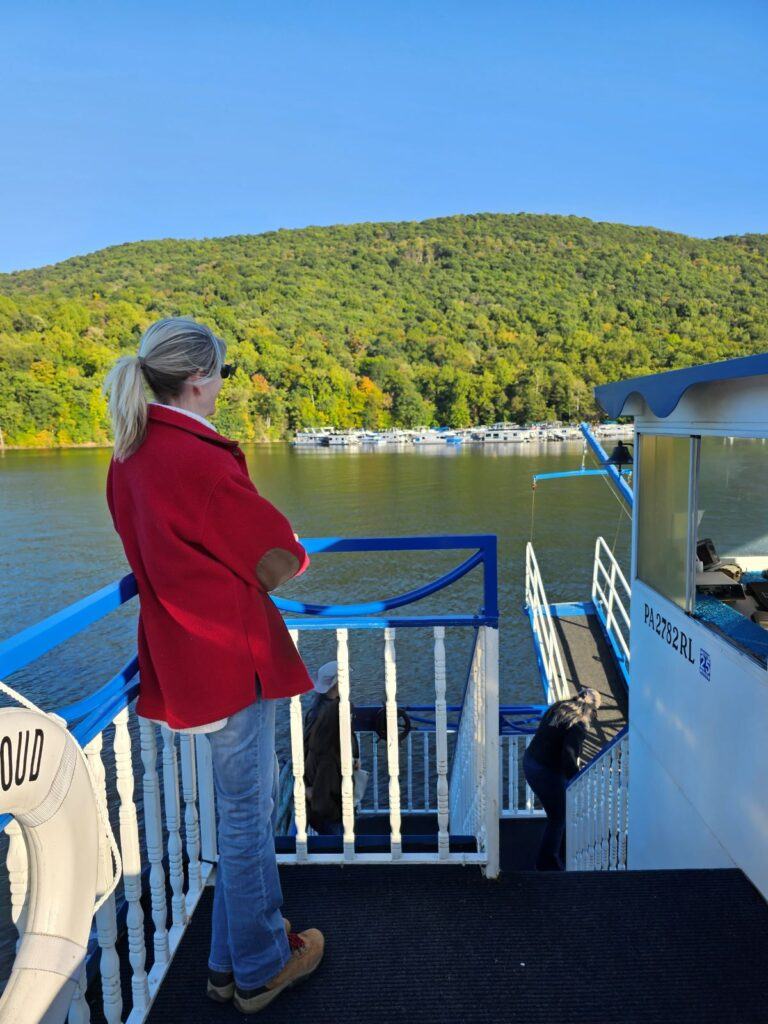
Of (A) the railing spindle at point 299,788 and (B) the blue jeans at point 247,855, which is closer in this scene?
(B) the blue jeans at point 247,855

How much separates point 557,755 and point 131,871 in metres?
3.27

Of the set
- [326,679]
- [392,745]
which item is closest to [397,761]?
[392,745]

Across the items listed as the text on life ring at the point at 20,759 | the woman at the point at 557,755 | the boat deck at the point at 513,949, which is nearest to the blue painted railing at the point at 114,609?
the text on life ring at the point at 20,759

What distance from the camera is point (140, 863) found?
1.95 m

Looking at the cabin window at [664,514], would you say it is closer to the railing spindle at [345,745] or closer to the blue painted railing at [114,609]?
the blue painted railing at [114,609]

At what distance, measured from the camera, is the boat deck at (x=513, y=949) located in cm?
188

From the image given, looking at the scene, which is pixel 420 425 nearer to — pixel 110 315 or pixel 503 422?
pixel 503 422

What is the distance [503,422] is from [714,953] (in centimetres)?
10164

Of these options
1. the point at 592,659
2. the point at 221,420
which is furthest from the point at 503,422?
the point at 592,659

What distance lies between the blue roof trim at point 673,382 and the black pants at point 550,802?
2.38 meters

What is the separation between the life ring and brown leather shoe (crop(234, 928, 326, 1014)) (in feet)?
2.21

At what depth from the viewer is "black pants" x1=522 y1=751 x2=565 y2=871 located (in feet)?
14.8

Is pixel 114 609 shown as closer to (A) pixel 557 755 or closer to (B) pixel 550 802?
(A) pixel 557 755

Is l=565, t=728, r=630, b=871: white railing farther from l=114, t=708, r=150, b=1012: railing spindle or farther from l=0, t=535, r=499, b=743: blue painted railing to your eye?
l=114, t=708, r=150, b=1012: railing spindle
